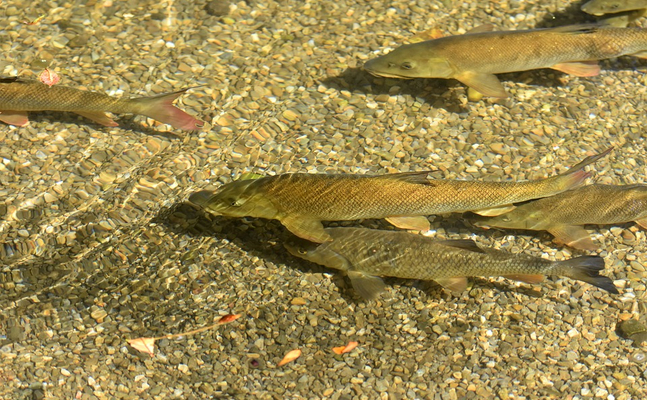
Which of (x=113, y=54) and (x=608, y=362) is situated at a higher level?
(x=113, y=54)

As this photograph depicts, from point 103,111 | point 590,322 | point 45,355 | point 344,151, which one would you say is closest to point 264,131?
point 344,151

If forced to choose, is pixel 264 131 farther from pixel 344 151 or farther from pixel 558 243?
pixel 558 243

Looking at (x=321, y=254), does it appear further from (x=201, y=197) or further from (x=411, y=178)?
(x=201, y=197)

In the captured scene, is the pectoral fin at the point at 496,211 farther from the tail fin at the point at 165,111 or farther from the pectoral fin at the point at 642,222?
the tail fin at the point at 165,111

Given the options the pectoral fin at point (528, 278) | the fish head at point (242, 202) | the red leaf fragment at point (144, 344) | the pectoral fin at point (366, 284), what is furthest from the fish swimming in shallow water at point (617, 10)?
the red leaf fragment at point (144, 344)

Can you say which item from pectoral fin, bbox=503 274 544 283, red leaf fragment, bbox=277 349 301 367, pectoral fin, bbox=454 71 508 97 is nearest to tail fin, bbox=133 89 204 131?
red leaf fragment, bbox=277 349 301 367

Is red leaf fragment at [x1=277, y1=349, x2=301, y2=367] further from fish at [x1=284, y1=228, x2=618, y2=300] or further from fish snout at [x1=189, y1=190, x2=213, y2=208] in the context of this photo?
fish snout at [x1=189, y1=190, x2=213, y2=208]
